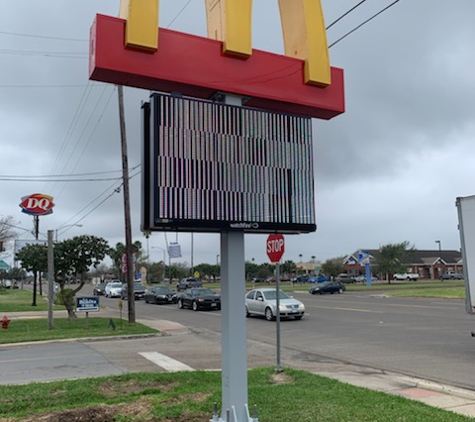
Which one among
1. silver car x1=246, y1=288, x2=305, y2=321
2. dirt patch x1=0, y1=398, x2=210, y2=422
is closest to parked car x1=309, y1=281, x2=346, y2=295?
silver car x1=246, y1=288, x2=305, y2=321

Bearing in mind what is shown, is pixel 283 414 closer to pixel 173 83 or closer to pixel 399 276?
pixel 173 83

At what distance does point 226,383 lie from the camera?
547 centimetres

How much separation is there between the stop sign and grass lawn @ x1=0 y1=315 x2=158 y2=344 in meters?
9.13

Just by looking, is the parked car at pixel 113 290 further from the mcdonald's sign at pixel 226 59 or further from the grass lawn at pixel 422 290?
the mcdonald's sign at pixel 226 59

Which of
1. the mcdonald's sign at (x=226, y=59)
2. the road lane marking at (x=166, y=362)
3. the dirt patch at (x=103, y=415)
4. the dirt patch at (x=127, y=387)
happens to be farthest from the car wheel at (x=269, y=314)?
the mcdonald's sign at (x=226, y=59)

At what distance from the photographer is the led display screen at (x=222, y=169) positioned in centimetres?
506

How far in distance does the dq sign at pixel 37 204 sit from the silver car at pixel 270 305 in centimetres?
1094

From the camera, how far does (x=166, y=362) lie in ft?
37.2

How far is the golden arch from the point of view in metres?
5.19

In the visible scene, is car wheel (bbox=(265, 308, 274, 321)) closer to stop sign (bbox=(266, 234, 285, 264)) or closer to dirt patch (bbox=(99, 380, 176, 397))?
stop sign (bbox=(266, 234, 285, 264))

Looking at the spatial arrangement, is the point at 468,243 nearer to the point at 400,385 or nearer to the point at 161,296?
the point at 400,385

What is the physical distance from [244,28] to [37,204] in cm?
2086

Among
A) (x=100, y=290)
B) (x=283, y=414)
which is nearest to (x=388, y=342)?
(x=283, y=414)

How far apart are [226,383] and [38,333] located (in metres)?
13.6
